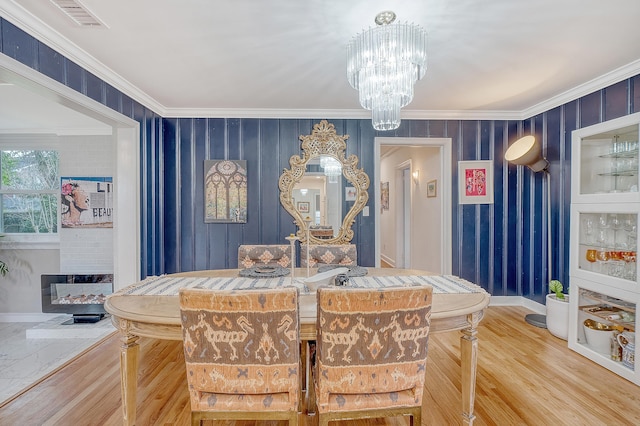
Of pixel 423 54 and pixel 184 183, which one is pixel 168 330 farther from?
pixel 184 183

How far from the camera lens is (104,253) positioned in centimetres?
416

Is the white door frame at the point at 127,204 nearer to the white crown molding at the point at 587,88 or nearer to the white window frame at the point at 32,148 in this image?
the white window frame at the point at 32,148

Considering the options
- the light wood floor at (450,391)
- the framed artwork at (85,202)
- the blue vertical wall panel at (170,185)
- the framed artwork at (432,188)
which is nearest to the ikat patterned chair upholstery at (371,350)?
the light wood floor at (450,391)

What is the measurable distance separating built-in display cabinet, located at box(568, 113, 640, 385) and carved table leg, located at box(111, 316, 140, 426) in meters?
3.24

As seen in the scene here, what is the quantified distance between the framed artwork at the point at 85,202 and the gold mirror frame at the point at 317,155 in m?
2.51

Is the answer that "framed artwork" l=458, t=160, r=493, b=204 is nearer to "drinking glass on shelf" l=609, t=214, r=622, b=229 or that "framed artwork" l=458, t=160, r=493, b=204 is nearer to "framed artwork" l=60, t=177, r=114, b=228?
"drinking glass on shelf" l=609, t=214, r=622, b=229

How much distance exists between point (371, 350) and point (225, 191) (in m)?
2.90

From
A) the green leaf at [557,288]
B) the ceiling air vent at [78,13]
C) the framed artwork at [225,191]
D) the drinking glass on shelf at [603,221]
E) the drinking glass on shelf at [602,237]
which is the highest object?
the ceiling air vent at [78,13]

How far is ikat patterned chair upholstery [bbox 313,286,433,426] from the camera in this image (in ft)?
3.94

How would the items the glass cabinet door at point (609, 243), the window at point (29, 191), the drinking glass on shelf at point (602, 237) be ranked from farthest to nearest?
1. the window at point (29, 191)
2. the drinking glass on shelf at point (602, 237)
3. the glass cabinet door at point (609, 243)

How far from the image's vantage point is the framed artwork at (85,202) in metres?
4.12

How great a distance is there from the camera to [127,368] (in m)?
1.52

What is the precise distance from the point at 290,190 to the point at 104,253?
2744 mm

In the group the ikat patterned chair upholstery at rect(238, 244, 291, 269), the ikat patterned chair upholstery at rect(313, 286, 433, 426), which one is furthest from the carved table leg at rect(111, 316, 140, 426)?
the ikat patterned chair upholstery at rect(238, 244, 291, 269)
